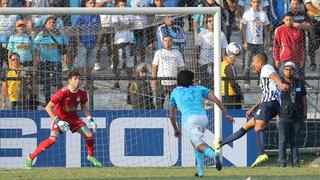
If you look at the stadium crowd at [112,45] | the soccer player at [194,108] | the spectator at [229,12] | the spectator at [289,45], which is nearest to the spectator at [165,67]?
the stadium crowd at [112,45]

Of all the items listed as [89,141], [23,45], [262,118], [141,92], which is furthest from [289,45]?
[23,45]

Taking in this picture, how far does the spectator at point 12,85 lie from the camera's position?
18.2 metres

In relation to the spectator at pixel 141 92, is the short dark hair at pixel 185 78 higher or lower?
higher

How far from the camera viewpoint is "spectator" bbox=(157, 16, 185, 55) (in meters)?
18.4

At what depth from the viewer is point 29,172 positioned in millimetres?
16297

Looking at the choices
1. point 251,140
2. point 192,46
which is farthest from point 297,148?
point 192,46

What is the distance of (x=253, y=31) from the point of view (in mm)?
20016

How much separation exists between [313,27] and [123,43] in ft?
14.3

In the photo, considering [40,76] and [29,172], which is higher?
[40,76]

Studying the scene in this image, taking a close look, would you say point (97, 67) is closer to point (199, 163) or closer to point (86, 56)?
point (86, 56)

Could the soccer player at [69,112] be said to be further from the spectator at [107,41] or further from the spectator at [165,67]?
the spectator at [165,67]

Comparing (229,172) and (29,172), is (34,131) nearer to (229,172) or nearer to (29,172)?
(29,172)

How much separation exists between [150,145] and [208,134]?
1150mm

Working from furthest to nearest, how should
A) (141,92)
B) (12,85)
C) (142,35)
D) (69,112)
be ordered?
(142,35) → (141,92) → (12,85) → (69,112)
